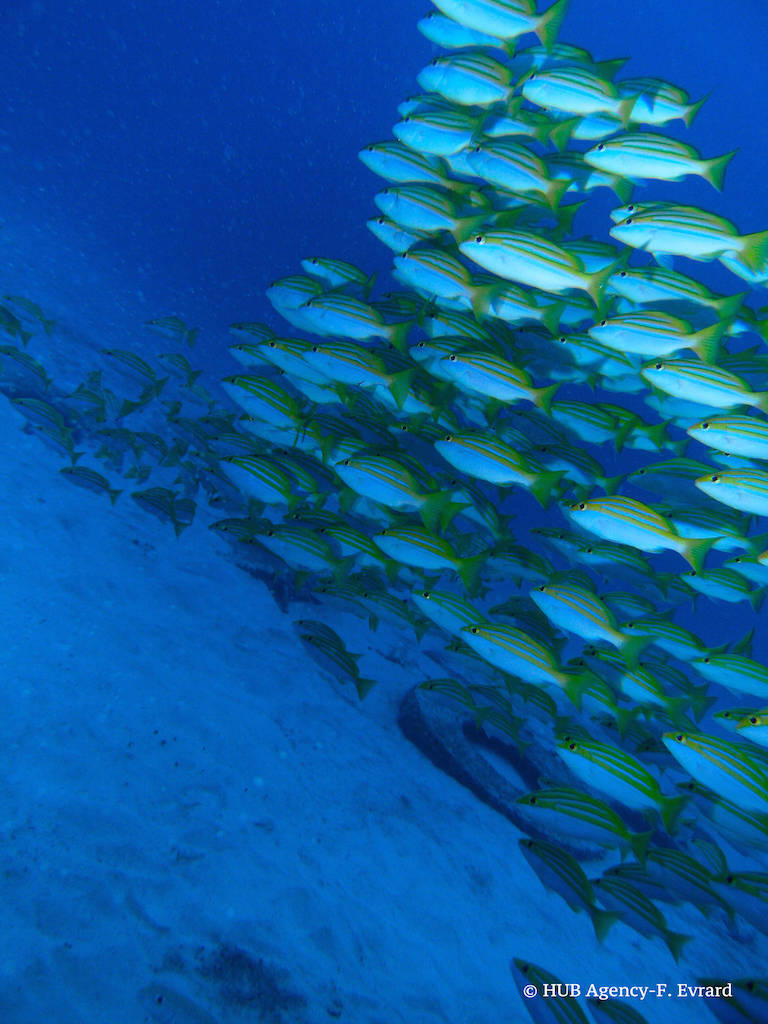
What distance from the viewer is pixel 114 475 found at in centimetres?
751

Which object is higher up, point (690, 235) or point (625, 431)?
point (690, 235)

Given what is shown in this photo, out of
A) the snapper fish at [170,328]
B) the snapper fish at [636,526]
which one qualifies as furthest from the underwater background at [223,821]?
the snapper fish at [170,328]

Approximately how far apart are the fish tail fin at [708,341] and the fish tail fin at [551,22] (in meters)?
2.65

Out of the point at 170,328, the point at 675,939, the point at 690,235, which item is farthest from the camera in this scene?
the point at 170,328

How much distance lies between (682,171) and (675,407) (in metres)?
1.89

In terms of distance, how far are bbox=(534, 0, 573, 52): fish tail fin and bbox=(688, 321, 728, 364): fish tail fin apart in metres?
2.65

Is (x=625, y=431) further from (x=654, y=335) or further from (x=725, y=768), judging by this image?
(x=725, y=768)

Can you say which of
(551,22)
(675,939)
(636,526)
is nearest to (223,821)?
(675,939)

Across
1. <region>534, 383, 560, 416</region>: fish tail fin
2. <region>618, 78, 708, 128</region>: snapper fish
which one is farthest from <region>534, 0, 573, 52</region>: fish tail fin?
<region>534, 383, 560, 416</region>: fish tail fin

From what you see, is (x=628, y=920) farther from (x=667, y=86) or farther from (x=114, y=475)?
(x=114, y=475)

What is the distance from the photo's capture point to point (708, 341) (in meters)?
3.57

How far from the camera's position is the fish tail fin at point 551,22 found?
3764 millimetres

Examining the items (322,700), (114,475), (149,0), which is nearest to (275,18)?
(149,0)

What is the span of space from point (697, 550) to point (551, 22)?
13.8ft
